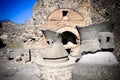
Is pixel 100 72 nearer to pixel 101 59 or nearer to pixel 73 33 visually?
pixel 101 59

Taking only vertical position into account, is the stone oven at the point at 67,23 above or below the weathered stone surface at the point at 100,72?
above

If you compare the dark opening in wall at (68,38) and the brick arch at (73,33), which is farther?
the dark opening in wall at (68,38)

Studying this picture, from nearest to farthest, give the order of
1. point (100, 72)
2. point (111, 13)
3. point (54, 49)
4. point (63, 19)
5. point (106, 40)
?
1. point (100, 72)
2. point (106, 40)
3. point (54, 49)
4. point (111, 13)
5. point (63, 19)

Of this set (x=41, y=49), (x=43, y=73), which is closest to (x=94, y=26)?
(x=43, y=73)

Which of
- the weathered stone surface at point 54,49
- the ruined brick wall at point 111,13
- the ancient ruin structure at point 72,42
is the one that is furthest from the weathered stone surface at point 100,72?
the ruined brick wall at point 111,13

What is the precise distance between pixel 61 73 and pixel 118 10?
3.27 meters

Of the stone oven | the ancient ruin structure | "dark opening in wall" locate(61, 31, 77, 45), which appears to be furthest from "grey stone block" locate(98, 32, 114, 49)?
"dark opening in wall" locate(61, 31, 77, 45)

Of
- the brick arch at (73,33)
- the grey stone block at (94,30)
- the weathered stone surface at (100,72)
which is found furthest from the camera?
the brick arch at (73,33)

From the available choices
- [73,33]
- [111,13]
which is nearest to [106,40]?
[111,13]

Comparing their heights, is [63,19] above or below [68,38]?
above

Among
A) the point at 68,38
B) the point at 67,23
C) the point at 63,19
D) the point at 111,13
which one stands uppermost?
the point at 63,19

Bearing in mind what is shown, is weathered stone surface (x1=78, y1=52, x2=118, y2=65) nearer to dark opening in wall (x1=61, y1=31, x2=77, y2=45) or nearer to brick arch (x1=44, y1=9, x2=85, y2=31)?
brick arch (x1=44, y1=9, x2=85, y2=31)

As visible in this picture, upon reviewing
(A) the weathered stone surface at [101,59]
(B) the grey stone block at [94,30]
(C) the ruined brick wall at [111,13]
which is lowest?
(A) the weathered stone surface at [101,59]

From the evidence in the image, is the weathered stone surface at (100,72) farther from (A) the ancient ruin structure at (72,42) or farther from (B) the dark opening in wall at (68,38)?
(B) the dark opening in wall at (68,38)
